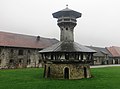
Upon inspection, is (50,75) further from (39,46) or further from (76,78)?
(39,46)

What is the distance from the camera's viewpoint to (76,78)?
64.4 feet

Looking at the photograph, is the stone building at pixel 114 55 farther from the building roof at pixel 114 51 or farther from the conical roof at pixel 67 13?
the conical roof at pixel 67 13

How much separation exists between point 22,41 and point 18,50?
10.5 ft

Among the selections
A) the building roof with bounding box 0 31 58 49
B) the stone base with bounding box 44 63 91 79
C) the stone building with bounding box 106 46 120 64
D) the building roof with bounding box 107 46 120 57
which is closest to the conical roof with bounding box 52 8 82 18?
the stone base with bounding box 44 63 91 79

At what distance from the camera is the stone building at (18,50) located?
115 ft

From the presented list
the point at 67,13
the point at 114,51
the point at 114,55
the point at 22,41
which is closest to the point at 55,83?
the point at 67,13

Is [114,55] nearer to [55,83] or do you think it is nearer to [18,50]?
[18,50]

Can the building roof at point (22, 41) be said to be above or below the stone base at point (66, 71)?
above

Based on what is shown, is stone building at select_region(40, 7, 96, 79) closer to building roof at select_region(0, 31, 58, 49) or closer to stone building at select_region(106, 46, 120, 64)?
building roof at select_region(0, 31, 58, 49)

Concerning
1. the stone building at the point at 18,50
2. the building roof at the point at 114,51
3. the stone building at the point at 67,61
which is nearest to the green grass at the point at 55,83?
the stone building at the point at 67,61

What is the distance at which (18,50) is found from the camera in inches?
1455

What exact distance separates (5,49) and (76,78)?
2024 cm

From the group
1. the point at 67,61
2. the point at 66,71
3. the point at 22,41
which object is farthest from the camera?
the point at 22,41

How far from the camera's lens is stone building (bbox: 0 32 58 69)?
34.9 metres
